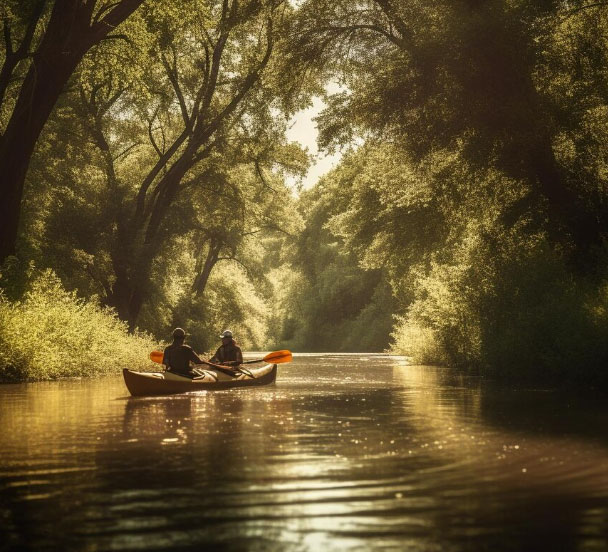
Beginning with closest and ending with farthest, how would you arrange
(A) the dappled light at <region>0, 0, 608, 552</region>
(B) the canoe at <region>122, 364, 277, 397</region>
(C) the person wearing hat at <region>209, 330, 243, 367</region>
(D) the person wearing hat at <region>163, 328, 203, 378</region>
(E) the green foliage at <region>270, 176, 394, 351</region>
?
(A) the dappled light at <region>0, 0, 608, 552</region> → (B) the canoe at <region>122, 364, 277, 397</region> → (D) the person wearing hat at <region>163, 328, 203, 378</region> → (C) the person wearing hat at <region>209, 330, 243, 367</region> → (E) the green foliage at <region>270, 176, 394, 351</region>

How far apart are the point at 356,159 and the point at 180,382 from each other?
45.6 feet

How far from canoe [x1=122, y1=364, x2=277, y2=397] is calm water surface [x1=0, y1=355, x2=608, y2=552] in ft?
8.10

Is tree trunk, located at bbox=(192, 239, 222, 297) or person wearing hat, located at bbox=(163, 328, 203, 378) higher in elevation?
tree trunk, located at bbox=(192, 239, 222, 297)

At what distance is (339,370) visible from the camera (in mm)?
32250

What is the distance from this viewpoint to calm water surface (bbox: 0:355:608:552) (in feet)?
20.7

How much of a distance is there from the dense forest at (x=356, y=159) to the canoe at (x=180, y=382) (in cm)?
460

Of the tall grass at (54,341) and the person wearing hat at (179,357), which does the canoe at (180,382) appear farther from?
the tall grass at (54,341)

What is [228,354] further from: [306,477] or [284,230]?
[284,230]

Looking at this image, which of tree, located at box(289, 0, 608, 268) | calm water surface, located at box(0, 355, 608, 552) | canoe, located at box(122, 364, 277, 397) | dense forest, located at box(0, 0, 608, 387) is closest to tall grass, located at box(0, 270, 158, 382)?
dense forest, located at box(0, 0, 608, 387)

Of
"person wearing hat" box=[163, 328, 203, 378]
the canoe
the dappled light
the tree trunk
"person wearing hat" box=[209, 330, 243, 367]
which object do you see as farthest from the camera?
the tree trunk

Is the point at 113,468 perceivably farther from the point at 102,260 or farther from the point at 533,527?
the point at 102,260

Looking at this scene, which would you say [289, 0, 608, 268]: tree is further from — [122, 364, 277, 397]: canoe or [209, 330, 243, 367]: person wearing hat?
[122, 364, 277, 397]: canoe

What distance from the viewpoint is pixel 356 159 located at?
104ft

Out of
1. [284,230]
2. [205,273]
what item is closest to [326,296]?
[284,230]
